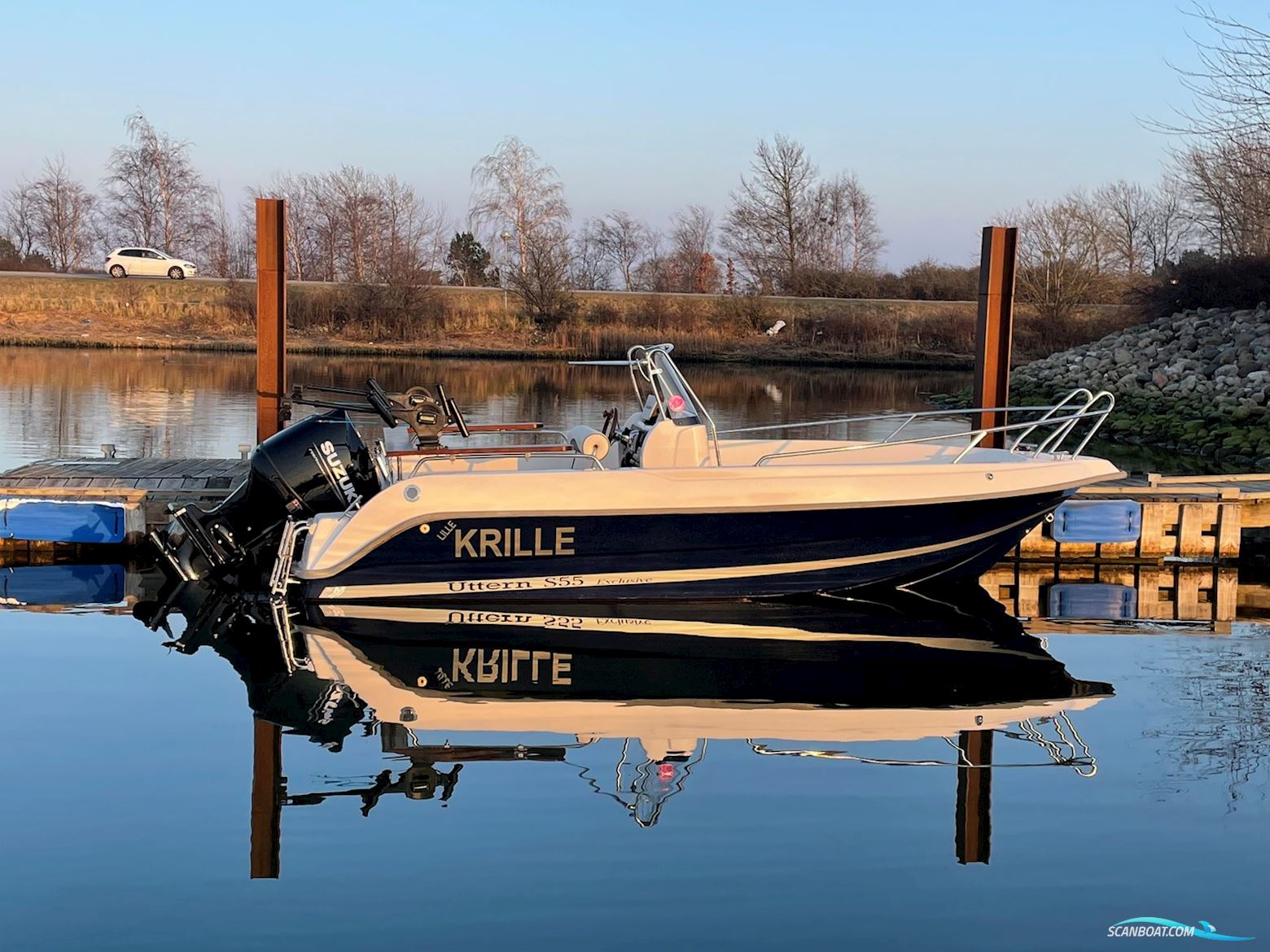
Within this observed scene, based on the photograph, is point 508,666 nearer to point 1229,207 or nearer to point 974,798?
point 974,798

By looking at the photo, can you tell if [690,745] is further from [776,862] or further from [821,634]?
[821,634]

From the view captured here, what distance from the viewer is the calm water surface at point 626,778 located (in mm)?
5375

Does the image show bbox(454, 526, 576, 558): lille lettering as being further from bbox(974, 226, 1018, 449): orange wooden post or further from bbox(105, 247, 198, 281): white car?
bbox(105, 247, 198, 281): white car

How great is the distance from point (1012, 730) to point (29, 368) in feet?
97.3

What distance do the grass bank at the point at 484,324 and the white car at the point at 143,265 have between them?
1852 mm

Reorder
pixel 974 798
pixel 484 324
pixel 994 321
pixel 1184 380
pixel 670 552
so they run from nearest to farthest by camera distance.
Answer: pixel 974 798 → pixel 670 552 → pixel 994 321 → pixel 1184 380 → pixel 484 324

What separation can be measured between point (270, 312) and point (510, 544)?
12.7 ft

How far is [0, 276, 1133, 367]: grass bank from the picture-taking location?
4425 cm

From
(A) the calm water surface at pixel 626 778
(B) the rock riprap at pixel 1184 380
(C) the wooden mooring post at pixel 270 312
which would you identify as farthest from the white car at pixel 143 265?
(A) the calm water surface at pixel 626 778

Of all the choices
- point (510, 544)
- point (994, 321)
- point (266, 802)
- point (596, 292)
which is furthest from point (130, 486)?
point (596, 292)

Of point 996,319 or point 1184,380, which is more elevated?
point 996,319

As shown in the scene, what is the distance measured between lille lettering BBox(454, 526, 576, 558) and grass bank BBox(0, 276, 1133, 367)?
32.5 metres

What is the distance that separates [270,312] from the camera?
12.6 metres

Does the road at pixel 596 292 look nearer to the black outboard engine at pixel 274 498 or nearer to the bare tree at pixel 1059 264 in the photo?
the bare tree at pixel 1059 264
